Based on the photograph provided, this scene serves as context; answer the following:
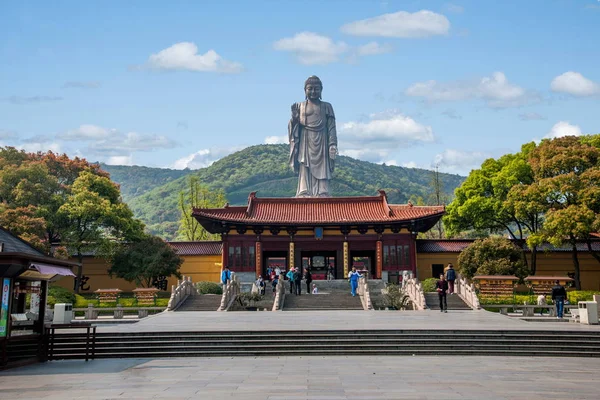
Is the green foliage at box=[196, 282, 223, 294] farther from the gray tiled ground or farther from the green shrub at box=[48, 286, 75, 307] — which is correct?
the gray tiled ground

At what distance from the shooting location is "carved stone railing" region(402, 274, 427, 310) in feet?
86.6

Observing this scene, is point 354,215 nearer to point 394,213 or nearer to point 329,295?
point 394,213

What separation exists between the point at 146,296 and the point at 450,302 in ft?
49.5

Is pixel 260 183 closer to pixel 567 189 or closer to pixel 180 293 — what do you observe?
pixel 567 189

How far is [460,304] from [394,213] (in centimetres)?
1216

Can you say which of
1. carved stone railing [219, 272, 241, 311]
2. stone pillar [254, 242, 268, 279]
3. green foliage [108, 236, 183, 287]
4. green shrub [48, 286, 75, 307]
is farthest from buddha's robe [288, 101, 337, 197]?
green shrub [48, 286, 75, 307]

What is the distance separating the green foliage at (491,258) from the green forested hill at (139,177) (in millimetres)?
→ 133575

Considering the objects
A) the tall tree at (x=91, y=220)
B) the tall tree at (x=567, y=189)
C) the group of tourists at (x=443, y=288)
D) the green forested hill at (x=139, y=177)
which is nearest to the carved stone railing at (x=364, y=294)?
the group of tourists at (x=443, y=288)

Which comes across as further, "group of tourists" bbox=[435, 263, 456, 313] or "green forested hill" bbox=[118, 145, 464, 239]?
"green forested hill" bbox=[118, 145, 464, 239]

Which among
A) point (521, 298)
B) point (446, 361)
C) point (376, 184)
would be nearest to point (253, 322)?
point (446, 361)

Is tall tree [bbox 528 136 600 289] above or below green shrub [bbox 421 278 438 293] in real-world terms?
above

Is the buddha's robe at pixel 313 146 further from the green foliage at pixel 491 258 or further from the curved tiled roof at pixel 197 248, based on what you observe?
the green foliage at pixel 491 258

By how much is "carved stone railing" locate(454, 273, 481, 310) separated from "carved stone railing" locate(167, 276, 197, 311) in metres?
12.5

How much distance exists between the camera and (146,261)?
3569 centimetres
